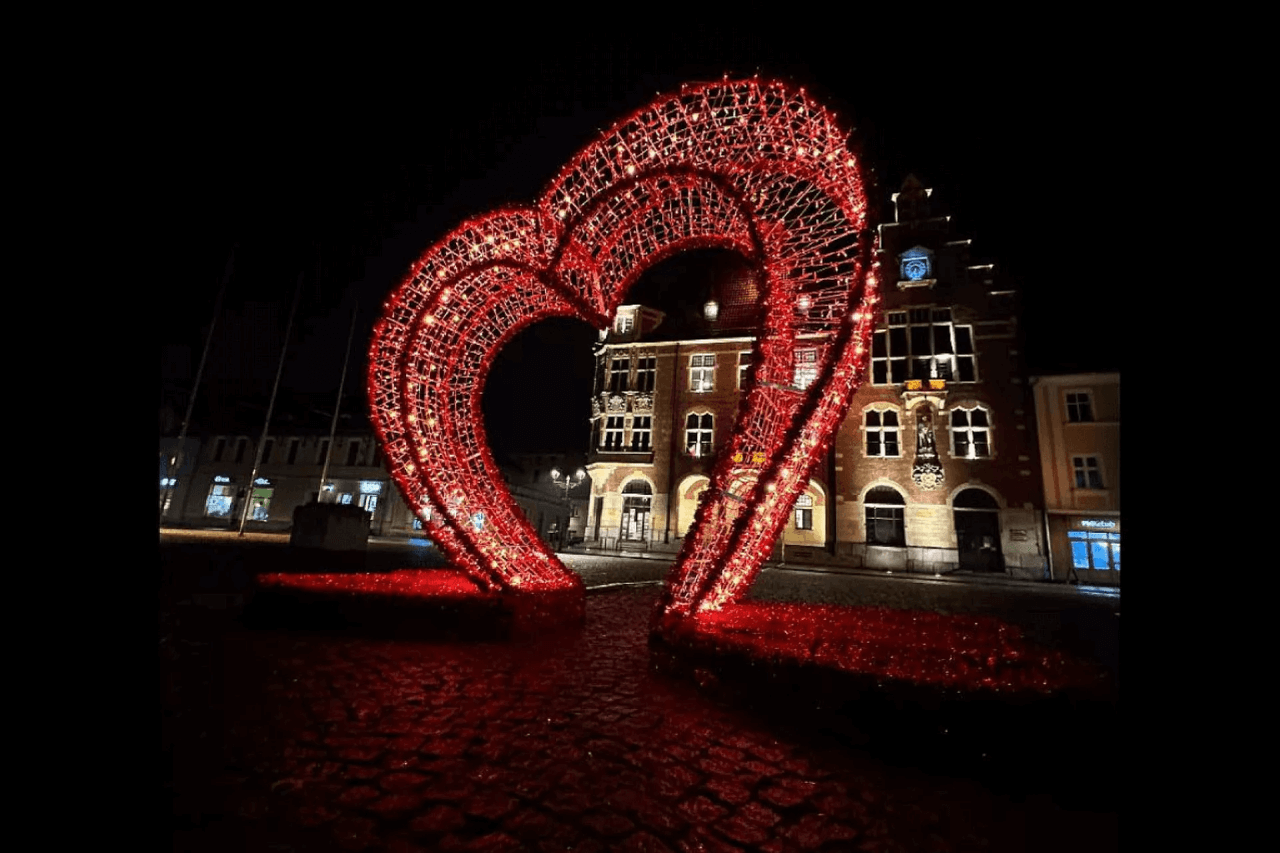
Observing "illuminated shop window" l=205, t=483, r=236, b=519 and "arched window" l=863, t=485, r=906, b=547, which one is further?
"illuminated shop window" l=205, t=483, r=236, b=519

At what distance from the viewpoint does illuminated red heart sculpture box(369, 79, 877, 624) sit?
4953 millimetres

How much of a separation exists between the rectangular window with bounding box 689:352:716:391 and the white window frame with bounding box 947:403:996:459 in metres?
9.94

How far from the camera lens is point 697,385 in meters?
27.0

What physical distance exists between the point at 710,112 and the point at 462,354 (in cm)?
373

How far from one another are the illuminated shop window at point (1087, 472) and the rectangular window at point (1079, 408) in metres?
1.41

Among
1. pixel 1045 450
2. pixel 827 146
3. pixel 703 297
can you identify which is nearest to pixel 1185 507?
pixel 827 146

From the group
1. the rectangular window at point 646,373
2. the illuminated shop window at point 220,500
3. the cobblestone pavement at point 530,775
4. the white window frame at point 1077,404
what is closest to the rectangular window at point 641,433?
the rectangular window at point 646,373

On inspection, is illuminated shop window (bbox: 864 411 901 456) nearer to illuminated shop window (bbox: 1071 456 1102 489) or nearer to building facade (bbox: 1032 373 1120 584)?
building facade (bbox: 1032 373 1120 584)

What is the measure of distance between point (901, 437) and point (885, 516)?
3.23 metres

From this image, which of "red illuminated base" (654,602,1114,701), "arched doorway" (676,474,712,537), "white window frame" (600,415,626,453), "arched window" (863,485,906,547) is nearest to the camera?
"red illuminated base" (654,602,1114,701)

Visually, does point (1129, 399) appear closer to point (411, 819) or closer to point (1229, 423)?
point (1229, 423)

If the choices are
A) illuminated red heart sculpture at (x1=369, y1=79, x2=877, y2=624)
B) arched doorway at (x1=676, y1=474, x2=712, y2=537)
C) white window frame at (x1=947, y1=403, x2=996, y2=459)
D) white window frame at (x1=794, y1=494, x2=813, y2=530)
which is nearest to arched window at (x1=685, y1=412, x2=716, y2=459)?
arched doorway at (x1=676, y1=474, x2=712, y2=537)

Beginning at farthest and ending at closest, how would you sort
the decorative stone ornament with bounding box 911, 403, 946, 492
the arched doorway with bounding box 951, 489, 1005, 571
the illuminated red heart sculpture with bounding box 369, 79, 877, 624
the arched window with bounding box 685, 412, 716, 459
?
the arched window with bounding box 685, 412, 716, 459
the decorative stone ornament with bounding box 911, 403, 946, 492
the arched doorway with bounding box 951, 489, 1005, 571
the illuminated red heart sculpture with bounding box 369, 79, 877, 624

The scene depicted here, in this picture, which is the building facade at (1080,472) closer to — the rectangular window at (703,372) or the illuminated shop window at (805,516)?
the illuminated shop window at (805,516)
